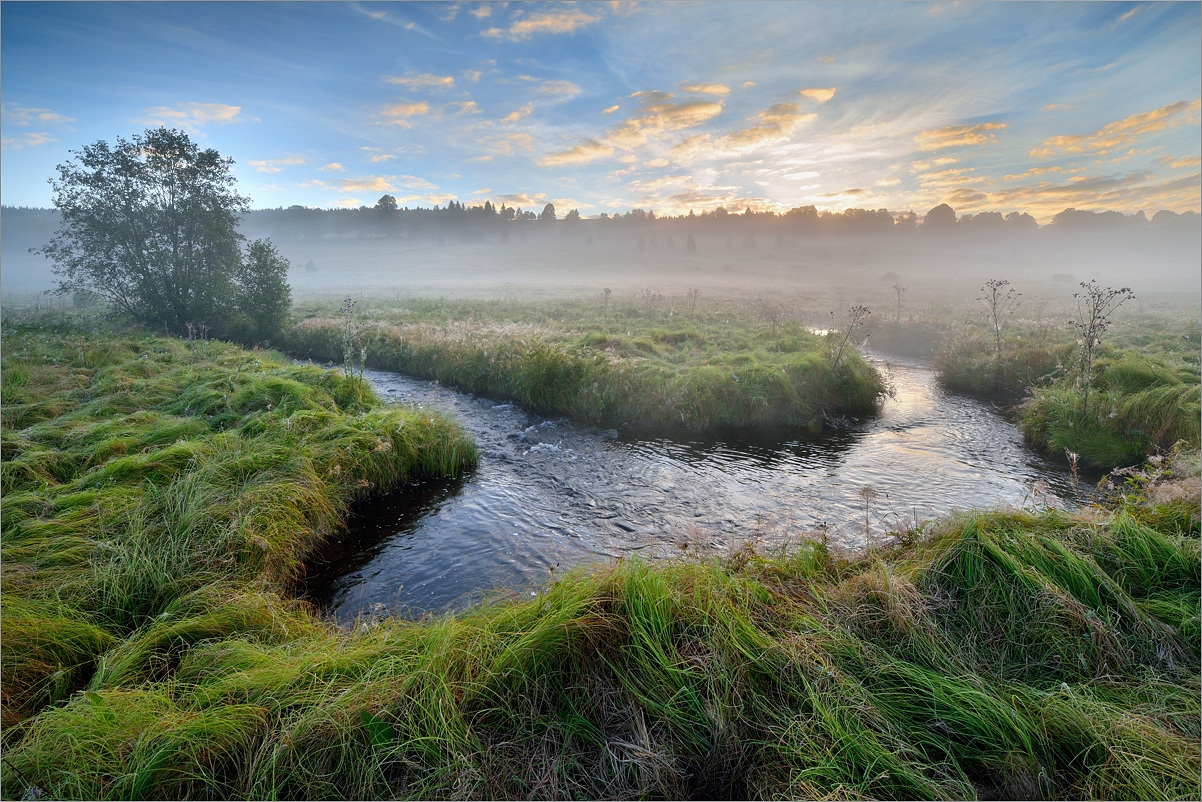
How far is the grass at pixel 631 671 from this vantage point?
9.46 ft

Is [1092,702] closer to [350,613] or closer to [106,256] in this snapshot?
[350,613]

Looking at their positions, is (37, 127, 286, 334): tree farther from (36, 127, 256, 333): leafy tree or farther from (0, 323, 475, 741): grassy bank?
(0, 323, 475, 741): grassy bank

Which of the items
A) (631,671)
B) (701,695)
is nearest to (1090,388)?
(701,695)

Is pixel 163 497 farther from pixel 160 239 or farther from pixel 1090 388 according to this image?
pixel 160 239

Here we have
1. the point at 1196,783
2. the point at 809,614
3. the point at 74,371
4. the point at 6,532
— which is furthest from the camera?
the point at 74,371

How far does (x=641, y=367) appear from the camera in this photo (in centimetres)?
1416

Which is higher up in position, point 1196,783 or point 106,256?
point 106,256

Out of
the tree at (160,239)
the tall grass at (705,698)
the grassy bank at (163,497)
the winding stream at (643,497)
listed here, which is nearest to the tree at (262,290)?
the tree at (160,239)

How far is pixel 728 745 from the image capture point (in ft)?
10.2

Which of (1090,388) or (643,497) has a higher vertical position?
(1090,388)

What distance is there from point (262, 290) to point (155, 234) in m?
4.40

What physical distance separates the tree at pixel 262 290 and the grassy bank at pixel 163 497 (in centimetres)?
1043

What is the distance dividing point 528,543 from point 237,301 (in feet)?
76.5

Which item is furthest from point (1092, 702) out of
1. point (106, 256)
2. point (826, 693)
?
point (106, 256)
